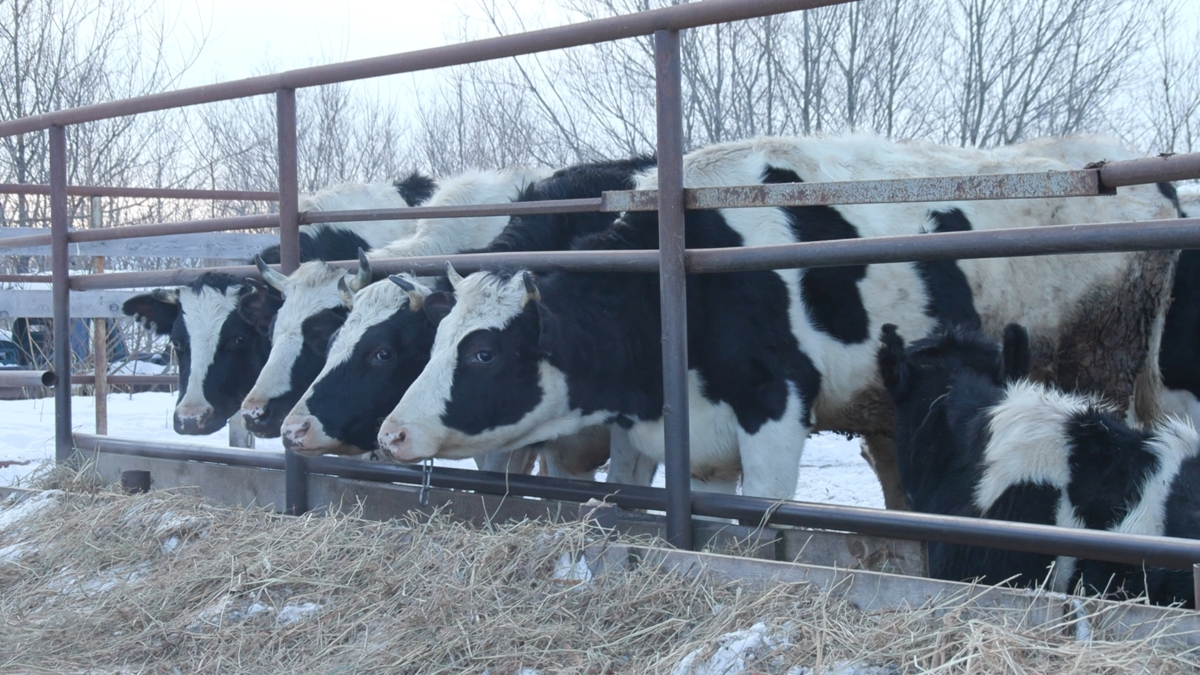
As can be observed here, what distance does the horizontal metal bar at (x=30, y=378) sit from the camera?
223 inches

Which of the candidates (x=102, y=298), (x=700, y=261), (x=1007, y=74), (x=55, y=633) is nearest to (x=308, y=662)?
(x=55, y=633)

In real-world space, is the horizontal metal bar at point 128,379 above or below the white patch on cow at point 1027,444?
above

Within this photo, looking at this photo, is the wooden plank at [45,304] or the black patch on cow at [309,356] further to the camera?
the wooden plank at [45,304]

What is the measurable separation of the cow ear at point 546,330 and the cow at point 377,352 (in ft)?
1.61

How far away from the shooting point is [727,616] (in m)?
2.82

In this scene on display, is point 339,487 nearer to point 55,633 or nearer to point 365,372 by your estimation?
point 365,372

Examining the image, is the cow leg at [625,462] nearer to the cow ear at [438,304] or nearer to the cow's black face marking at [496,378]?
the cow's black face marking at [496,378]

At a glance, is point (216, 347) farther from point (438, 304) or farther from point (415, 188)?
point (415, 188)

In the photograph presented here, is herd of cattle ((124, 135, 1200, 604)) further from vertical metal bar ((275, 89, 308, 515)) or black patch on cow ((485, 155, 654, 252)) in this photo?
vertical metal bar ((275, 89, 308, 515))

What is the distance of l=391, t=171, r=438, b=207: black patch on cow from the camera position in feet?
25.1

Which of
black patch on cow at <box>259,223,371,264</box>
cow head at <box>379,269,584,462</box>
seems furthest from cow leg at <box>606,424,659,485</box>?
black patch on cow at <box>259,223,371,264</box>

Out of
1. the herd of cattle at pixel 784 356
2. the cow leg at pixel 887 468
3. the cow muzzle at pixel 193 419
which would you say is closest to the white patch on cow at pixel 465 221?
the herd of cattle at pixel 784 356

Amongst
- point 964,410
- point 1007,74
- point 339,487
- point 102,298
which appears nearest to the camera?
point 964,410

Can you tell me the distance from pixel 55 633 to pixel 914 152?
449 centimetres
